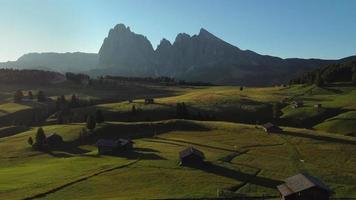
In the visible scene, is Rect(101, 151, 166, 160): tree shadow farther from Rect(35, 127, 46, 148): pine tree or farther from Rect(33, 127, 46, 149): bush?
Rect(35, 127, 46, 148): pine tree

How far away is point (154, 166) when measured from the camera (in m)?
89.2

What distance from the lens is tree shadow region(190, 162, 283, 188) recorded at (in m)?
76.6

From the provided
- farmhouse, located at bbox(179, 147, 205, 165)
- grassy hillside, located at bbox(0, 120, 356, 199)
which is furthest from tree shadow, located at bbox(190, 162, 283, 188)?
farmhouse, located at bbox(179, 147, 205, 165)

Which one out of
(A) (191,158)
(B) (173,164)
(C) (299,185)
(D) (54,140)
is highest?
(C) (299,185)

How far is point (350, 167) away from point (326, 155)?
10.8 meters

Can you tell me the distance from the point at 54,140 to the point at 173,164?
145ft

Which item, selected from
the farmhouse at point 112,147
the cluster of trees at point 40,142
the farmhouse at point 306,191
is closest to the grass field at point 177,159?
the cluster of trees at point 40,142

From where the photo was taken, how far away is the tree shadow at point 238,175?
7662 centimetres

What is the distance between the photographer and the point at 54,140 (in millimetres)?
124938

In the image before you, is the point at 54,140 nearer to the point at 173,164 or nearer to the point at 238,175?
the point at 173,164

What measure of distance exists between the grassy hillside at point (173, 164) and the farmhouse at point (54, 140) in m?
2.55

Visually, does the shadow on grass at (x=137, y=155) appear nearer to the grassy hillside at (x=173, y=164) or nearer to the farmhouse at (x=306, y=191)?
the grassy hillside at (x=173, y=164)

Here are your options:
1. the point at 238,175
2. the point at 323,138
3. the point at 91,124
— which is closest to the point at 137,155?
the point at 238,175

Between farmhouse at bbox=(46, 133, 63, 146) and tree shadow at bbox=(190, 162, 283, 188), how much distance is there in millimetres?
47052
